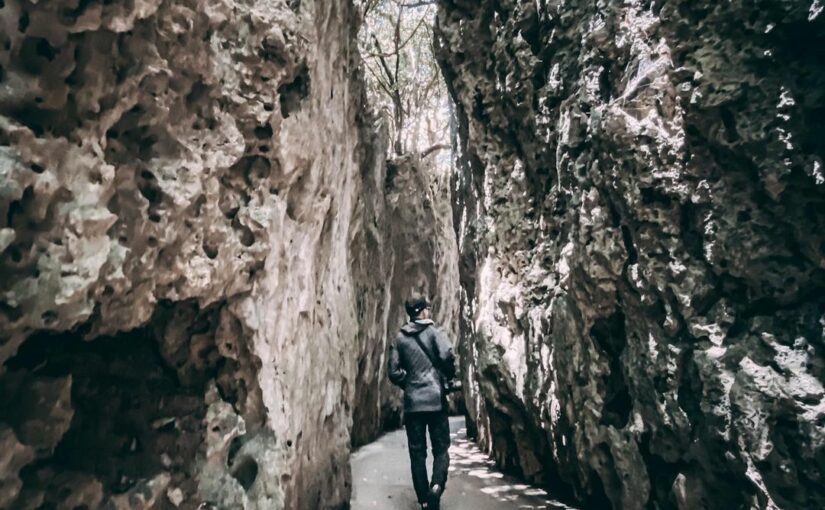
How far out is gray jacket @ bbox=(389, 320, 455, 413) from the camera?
5258 millimetres

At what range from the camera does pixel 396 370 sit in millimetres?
5461

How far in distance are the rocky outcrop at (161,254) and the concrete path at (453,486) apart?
86 cm

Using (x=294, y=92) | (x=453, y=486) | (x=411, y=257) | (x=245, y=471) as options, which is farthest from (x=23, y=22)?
(x=411, y=257)

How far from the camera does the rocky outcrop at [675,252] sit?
3.61 meters

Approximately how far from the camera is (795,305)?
12.0ft

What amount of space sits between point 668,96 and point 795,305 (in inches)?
71.3

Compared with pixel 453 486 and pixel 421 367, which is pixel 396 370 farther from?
pixel 453 486

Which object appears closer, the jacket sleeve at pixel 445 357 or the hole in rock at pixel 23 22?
the hole in rock at pixel 23 22

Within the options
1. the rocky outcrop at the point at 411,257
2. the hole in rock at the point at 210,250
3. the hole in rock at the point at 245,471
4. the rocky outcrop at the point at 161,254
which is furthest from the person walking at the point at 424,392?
the rocky outcrop at the point at 411,257

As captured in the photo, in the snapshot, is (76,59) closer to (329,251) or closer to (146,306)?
(146,306)

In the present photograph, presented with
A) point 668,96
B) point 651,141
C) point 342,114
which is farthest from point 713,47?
point 342,114

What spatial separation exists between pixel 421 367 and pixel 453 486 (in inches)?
72.7

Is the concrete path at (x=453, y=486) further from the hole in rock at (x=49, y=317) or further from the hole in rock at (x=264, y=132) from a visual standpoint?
the hole in rock at (x=49, y=317)

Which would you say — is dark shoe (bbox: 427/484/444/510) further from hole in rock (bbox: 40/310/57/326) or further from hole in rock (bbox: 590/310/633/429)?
hole in rock (bbox: 40/310/57/326)
